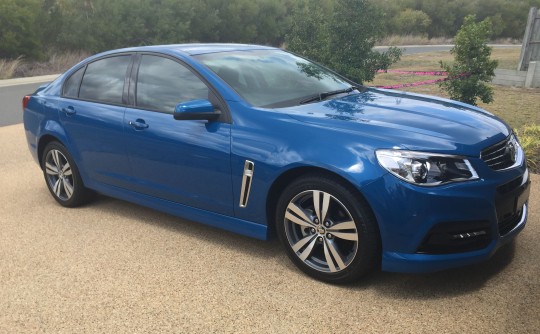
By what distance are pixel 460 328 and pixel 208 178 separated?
2.02m

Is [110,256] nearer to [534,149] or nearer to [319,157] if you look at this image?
[319,157]

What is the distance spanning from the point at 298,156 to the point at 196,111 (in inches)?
35.1

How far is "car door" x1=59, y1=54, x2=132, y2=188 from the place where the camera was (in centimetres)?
472

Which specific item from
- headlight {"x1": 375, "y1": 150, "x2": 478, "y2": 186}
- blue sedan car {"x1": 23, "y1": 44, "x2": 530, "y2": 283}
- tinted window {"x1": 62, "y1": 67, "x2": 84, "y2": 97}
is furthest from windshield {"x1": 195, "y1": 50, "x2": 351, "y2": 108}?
tinted window {"x1": 62, "y1": 67, "x2": 84, "y2": 97}

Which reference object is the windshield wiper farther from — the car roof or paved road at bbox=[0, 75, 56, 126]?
paved road at bbox=[0, 75, 56, 126]

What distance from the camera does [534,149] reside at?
6543 mm

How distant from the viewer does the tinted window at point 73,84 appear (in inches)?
209

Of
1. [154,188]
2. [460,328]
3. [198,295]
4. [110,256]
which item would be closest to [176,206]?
[154,188]

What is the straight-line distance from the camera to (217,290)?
365cm

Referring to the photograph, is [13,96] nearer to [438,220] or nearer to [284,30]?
[438,220]

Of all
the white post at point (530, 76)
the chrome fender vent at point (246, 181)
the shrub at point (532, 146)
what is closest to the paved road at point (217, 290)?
the chrome fender vent at point (246, 181)

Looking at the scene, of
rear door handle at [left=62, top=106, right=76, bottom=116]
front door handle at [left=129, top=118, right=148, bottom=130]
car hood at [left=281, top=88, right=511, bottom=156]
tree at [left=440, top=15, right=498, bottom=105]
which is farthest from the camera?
tree at [left=440, top=15, right=498, bottom=105]

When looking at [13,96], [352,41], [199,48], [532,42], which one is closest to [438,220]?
[199,48]

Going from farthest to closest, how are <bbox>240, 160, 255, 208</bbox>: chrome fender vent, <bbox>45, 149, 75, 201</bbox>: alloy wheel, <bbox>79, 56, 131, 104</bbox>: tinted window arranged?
<bbox>45, 149, 75, 201</bbox>: alloy wheel < <bbox>79, 56, 131, 104</bbox>: tinted window < <bbox>240, 160, 255, 208</bbox>: chrome fender vent
